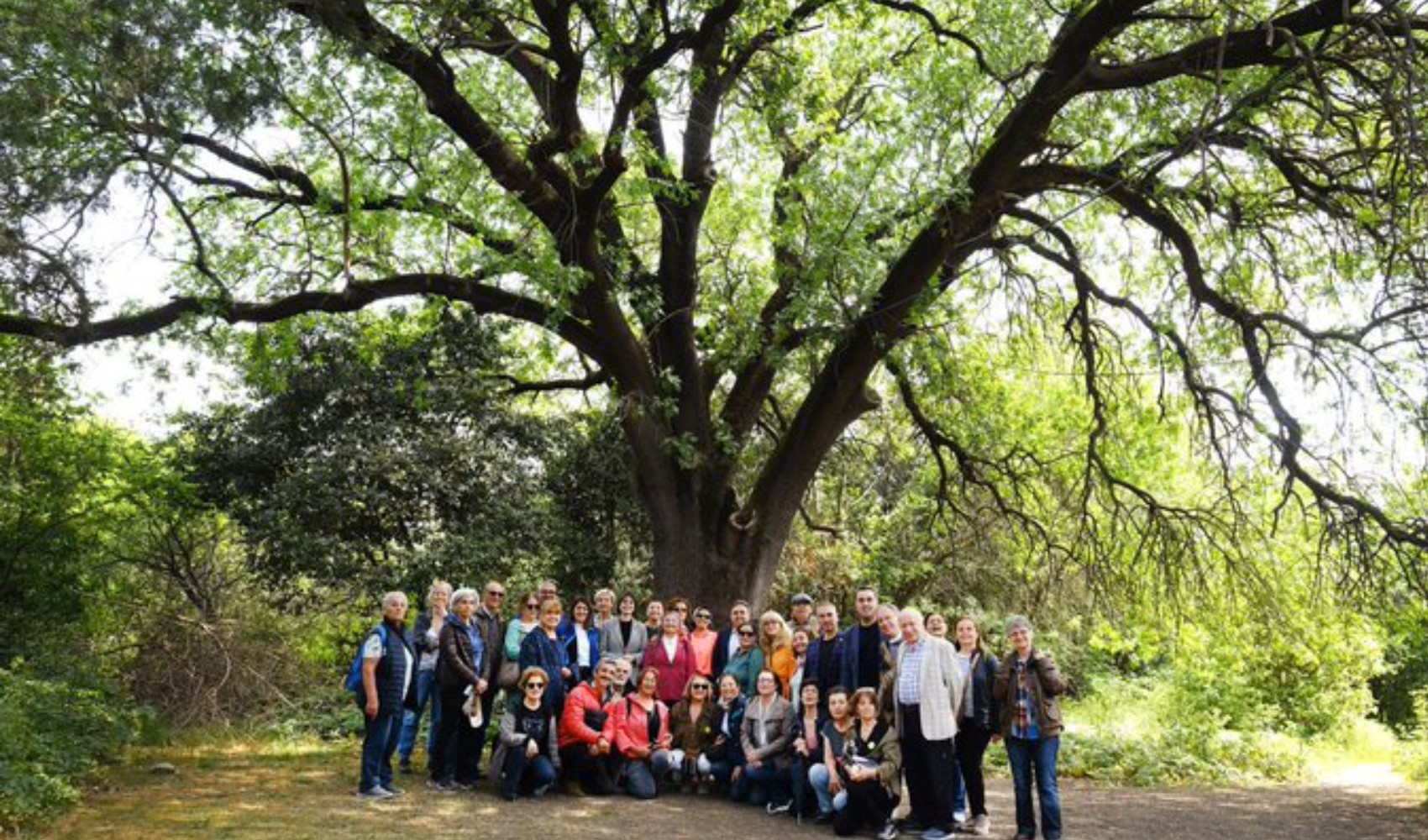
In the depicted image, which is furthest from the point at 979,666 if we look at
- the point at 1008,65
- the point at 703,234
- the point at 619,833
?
the point at 703,234

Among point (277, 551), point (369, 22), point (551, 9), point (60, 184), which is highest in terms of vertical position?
point (551, 9)

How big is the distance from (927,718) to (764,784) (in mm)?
1782

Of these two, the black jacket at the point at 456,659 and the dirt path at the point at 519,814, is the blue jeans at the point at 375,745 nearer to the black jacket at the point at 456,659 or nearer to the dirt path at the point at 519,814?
the dirt path at the point at 519,814

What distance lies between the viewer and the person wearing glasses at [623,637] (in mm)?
10359

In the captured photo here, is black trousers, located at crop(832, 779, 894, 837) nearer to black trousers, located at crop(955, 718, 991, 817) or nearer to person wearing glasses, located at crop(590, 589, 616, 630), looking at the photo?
black trousers, located at crop(955, 718, 991, 817)

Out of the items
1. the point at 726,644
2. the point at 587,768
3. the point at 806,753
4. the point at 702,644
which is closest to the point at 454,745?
the point at 587,768

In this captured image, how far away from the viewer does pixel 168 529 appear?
14562 millimetres

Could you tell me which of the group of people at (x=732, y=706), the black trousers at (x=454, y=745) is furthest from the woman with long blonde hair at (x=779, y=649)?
the black trousers at (x=454, y=745)

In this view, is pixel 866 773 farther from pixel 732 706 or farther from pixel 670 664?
pixel 670 664

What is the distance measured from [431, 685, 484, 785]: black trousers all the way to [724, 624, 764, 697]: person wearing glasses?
7.13 feet

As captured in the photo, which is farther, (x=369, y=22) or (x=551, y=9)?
(x=551, y=9)

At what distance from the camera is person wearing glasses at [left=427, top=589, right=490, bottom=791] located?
9.30 meters

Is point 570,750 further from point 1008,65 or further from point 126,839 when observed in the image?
point 1008,65

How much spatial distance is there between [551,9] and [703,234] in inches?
244
